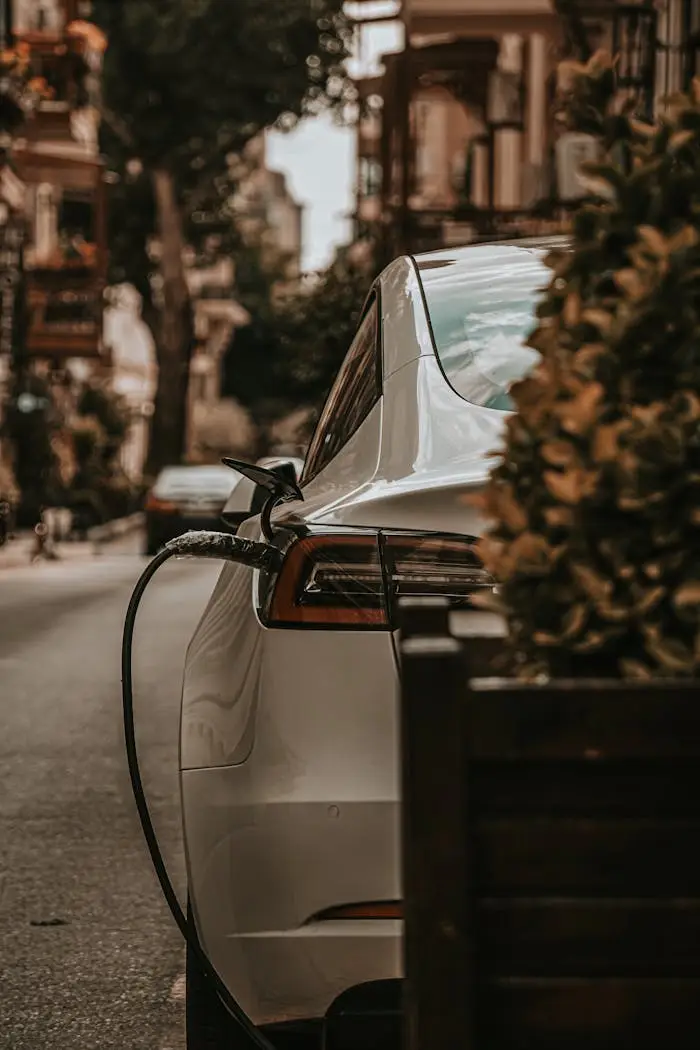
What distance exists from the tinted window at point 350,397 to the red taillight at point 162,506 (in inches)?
1097

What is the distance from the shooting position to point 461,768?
81.4 inches

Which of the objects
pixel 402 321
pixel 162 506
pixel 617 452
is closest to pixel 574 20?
pixel 162 506

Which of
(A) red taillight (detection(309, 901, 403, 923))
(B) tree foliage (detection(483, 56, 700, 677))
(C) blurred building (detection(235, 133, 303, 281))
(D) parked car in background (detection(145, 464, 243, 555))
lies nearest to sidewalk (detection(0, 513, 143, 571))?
(D) parked car in background (detection(145, 464, 243, 555))

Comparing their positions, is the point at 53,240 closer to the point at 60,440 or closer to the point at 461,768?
the point at 60,440

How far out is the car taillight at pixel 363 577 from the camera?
336cm

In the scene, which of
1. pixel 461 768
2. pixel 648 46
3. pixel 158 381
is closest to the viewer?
pixel 461 768

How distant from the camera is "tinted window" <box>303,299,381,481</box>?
166 inches

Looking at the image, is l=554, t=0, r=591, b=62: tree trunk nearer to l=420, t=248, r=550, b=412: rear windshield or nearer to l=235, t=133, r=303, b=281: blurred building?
l=420, t=248, r=550, b=412: rear windshield

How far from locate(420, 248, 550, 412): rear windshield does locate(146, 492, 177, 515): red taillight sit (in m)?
28.2

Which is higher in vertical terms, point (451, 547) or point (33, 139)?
point (33, 139)

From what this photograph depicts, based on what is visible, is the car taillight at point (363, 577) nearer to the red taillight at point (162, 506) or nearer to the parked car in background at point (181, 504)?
the parked car in background at point (181, 504)

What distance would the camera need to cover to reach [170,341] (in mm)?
46938

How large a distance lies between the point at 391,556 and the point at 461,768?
1.34 m

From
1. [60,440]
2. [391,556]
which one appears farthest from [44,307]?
[391,556]
